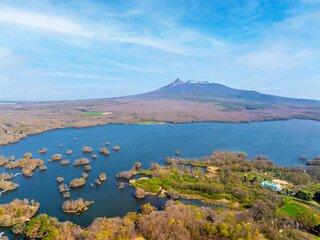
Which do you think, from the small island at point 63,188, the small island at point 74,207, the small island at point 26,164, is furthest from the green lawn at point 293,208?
the small island at point 26,164

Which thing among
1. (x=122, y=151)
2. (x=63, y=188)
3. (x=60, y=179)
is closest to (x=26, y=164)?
(x=60, y=179)

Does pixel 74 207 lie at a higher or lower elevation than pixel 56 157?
lower

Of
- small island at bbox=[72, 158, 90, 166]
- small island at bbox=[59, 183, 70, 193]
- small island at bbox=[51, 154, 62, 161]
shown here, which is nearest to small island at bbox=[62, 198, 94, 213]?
small island at bbox=[59, 183, 70, 193]

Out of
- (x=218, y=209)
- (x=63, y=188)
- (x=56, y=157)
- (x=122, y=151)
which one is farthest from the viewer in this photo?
(x=122, y=151)

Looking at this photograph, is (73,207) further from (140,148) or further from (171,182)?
(140,148)

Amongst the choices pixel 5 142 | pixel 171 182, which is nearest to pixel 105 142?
pixel 5 142

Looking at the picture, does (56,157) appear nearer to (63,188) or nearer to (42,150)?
(42,150)

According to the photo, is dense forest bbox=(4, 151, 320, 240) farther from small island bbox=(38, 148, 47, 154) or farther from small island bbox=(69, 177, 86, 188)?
small island bbox=(38, 148, 47, 154)
